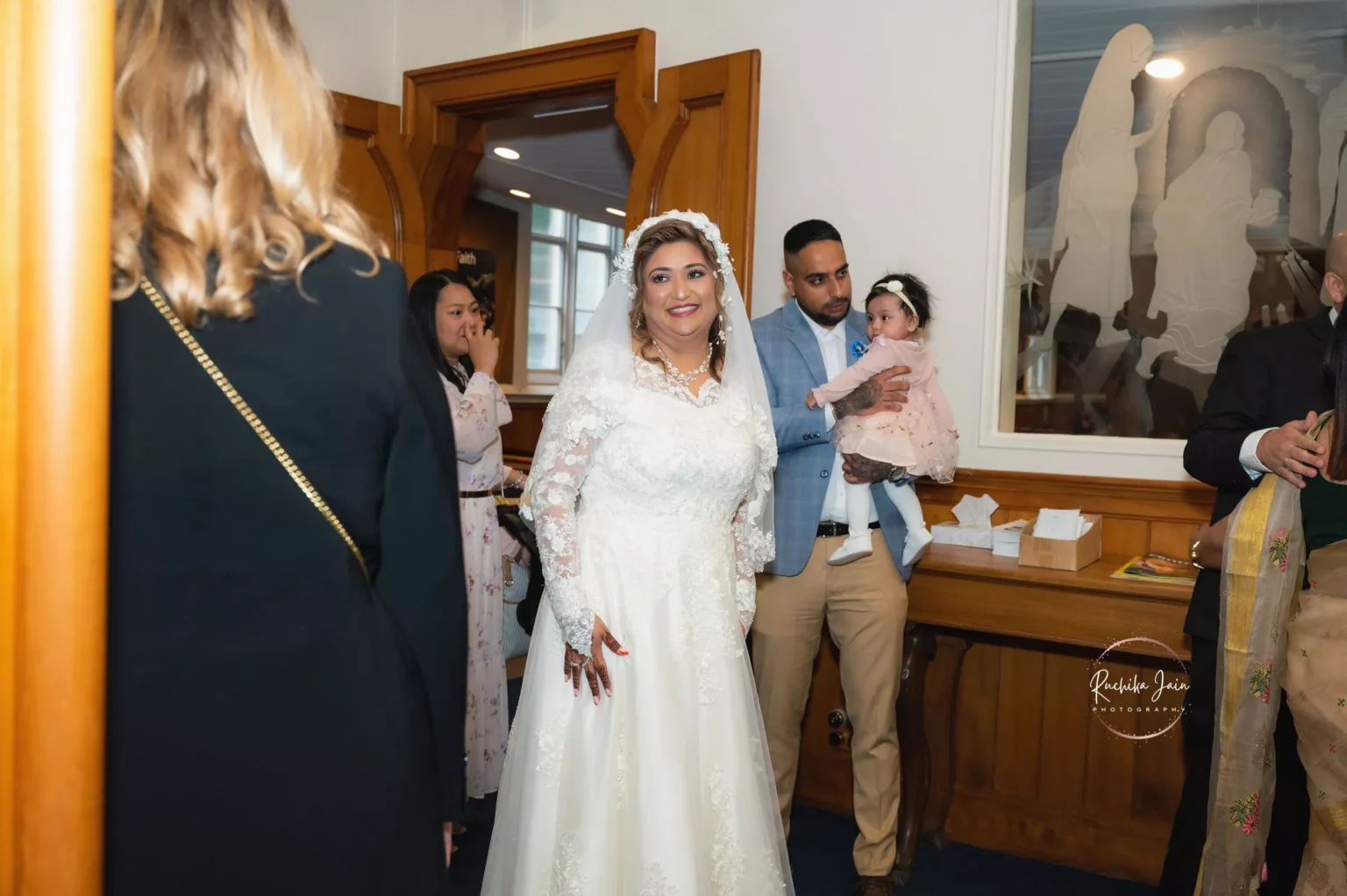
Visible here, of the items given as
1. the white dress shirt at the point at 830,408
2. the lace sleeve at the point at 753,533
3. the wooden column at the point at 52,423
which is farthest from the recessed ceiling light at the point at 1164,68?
the wooden column at the point at 52,423

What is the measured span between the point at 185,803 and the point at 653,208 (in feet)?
11.5

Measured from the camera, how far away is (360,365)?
1025 mm

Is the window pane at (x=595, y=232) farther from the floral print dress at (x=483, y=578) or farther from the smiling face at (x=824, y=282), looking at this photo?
the smiling face at (x=824, y=282)

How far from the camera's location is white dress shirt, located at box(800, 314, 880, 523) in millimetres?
3180

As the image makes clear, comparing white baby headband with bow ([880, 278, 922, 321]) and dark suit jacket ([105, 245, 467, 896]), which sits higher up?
white baby headband with bow ([880, 278, 922, 321])

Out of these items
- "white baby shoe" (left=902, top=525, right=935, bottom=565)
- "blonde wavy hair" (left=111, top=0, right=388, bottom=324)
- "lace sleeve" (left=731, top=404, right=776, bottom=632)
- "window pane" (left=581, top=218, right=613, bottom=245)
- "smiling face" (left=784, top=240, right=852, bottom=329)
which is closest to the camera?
"blonde wavy hair" (left=111, top=0, right=388, bottom=324)

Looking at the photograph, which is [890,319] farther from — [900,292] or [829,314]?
[829,314]

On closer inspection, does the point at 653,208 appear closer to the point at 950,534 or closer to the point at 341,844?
the point at 950,534

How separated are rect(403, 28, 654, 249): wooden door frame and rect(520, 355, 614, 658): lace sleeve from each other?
73.3 inches

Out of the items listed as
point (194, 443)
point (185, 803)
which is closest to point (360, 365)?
point (194, 443)

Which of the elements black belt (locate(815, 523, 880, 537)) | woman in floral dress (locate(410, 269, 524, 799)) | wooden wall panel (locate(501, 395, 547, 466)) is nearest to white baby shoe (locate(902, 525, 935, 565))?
black belt (locate(815, 523, 880, 537))

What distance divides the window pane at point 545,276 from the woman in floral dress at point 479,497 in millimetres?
8770

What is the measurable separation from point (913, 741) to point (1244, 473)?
1333mm

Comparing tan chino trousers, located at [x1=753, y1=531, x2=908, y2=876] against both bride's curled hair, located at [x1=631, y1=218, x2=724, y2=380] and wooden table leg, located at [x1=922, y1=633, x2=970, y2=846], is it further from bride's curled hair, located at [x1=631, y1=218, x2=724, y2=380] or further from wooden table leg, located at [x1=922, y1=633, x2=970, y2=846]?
bride's curled hair, located at [x1=631, y1=218, x2=724, y2=380]
